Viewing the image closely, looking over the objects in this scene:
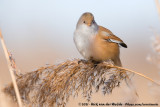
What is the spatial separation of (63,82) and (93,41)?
103 centimetres

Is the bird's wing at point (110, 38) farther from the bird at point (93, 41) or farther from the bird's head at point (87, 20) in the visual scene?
the bird's head at point (87, 20)

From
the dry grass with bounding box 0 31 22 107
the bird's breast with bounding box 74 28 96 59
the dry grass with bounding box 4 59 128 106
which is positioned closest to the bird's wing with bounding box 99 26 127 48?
the bird's breast with bounding box 74 28 96 59

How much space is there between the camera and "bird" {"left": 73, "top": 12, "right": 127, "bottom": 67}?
2.79m

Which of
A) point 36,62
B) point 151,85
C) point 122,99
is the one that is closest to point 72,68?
point 122,99

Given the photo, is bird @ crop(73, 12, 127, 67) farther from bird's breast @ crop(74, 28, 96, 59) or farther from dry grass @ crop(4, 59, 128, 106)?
dry grass @ crop(4, 59, 128, 106)

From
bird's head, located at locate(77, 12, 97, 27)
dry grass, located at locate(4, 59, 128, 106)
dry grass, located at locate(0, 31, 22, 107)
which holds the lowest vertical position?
dry grass, located at locate(4, 59, 128, 106)

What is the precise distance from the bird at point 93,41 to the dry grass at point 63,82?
0.75 meters

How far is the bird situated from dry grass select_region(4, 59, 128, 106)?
0.75 meters

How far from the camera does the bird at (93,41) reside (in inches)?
110

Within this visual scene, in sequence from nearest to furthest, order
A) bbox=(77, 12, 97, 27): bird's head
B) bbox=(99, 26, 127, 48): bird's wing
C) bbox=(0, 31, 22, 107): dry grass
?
1. bbox=(0, 31, 22, 107): dry grass
2. bbox=(77, 12, 97, 27): bird's head
3. bbox=(99, 26, 127, 48): bird's wing

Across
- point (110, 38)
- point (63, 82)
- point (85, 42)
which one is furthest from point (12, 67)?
point (110, 38)

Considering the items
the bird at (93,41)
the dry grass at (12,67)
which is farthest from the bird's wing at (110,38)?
the dry grass at (12,67)

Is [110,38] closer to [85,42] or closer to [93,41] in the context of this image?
[93,41]

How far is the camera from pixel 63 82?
1.90 meters
